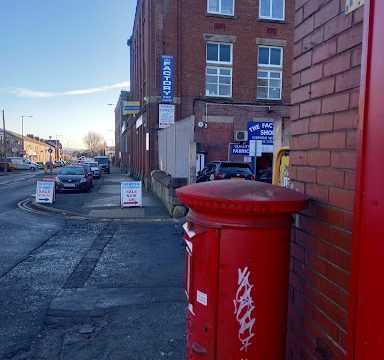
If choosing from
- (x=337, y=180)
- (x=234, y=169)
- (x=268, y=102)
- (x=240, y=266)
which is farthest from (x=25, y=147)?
(x=337, y=180)

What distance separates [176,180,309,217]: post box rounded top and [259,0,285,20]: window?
22112 millimetres

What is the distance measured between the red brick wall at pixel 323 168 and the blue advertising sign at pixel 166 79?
715 inches

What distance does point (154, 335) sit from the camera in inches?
160

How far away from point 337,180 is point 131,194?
38.3 ft

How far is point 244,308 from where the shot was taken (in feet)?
7.29

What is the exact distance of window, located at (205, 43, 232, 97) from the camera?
21672 millimetres

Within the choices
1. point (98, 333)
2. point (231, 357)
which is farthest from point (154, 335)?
point (231, 357)

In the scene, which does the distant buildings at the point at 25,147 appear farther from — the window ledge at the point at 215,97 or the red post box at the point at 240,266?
the red post box at the point at 240,266

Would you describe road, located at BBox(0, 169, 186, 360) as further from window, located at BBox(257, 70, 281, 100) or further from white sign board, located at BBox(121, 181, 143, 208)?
window, located at BBox(257, 70, 281, 100)

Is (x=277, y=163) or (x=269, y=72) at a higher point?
(x=269, y=72)

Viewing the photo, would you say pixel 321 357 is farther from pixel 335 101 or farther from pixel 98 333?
pixel 98 333

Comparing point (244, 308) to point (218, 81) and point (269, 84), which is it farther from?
point (269, 84)

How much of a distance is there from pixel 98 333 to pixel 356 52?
366 centimetres

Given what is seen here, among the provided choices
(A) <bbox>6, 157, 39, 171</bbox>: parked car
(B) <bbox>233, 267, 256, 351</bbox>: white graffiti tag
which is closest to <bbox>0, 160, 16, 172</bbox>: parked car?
(A) <bbox>6, 157, 39, 171</bbox>: parked car
